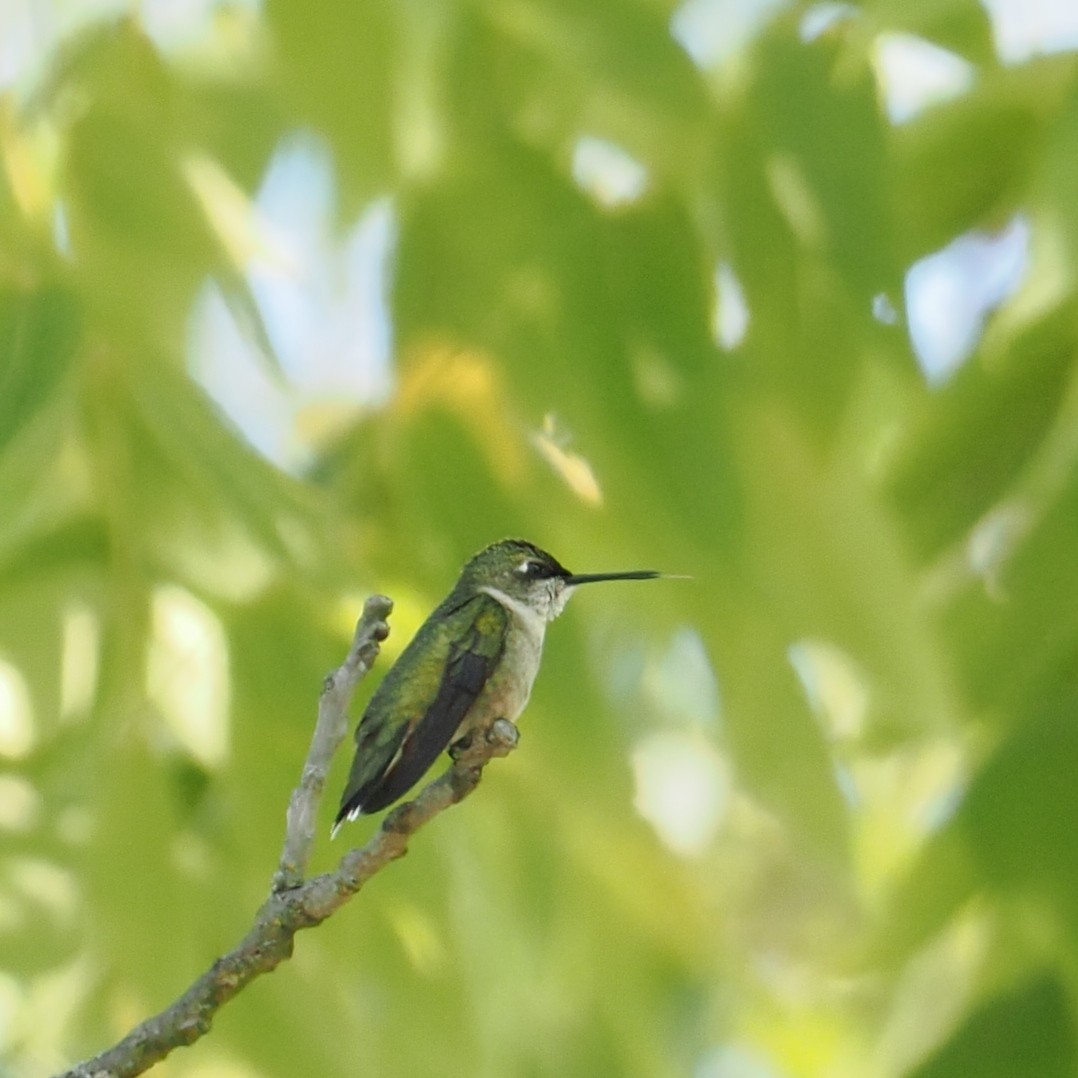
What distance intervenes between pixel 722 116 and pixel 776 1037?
211 cm

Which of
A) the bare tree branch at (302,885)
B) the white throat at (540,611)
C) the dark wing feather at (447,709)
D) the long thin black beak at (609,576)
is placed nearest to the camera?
the bare tree branch at (302,885)

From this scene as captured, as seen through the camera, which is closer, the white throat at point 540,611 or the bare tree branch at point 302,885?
the bare tree branch at point 302,885

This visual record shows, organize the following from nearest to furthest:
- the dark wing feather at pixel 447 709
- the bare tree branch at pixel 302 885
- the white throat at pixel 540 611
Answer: the bare tree branch at pixel 302 885 < the dark wing feather at pixel 447 709 < the white throat at pixel 540 611

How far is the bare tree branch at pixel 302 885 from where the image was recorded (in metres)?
1.16

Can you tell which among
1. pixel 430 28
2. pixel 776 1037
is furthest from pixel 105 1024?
pixel 776 1037

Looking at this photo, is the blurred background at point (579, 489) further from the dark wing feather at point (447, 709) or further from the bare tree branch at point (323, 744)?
the bare tree branch at point (323, 744)

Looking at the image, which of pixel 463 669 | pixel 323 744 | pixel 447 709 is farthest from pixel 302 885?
pixel 463 669

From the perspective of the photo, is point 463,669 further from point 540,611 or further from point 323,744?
point 323,744

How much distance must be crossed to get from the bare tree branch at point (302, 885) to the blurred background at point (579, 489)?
429mm

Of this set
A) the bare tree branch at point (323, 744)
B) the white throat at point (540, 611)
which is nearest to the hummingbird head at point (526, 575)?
the white throat at point (540, 611)

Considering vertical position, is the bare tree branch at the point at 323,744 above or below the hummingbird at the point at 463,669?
below

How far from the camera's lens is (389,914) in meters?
1.86

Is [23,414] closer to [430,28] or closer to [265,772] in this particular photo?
[265,772]

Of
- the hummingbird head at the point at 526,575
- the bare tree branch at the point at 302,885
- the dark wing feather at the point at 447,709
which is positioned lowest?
the bare tree branch at the point at 302,885
